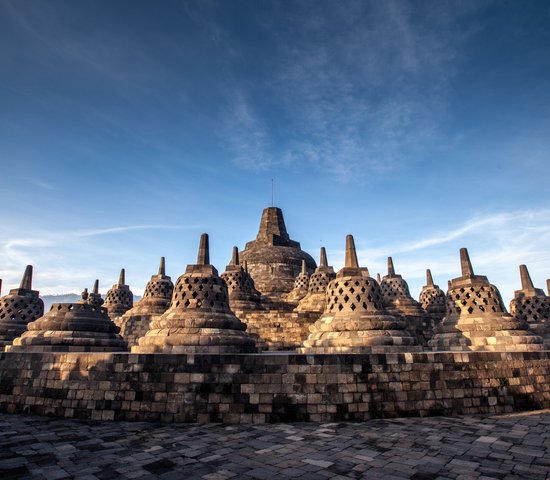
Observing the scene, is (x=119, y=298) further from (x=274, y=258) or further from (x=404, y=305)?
(x=404, y=305)

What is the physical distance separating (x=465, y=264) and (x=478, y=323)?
8.08 feet

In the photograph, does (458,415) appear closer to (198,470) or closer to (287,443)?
(287,443)

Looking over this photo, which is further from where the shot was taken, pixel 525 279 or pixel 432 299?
pixel 432 299

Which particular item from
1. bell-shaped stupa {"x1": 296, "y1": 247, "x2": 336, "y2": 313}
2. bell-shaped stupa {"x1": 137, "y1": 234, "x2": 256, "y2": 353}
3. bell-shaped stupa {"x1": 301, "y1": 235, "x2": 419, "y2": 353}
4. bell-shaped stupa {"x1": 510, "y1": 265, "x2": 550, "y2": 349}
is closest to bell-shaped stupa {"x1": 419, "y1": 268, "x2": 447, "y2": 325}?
bell-shaped stupa {"x1": 510, "y1": 265, "x2": 550, "y2": 349}

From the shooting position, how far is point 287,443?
5.88 metres

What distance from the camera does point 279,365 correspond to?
770 cm

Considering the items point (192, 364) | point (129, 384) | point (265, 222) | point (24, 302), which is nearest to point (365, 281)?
point (192, 364)

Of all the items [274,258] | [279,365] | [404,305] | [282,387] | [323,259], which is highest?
[274,258]

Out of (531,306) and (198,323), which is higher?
(531,306)

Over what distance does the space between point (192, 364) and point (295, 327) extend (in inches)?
333

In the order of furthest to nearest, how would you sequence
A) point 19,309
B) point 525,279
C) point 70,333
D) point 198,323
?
point 525,279, point 19,309, point 70,333, point 198,323

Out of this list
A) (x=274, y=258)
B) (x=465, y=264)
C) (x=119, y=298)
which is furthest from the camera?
(x=274, y=258)

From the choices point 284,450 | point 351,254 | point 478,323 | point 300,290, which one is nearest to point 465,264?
point 478,323

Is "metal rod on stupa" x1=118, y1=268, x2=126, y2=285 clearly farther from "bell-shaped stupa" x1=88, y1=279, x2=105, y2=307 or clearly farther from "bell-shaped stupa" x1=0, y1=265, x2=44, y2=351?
"bell-shaped stupa" x1=0, y1=265, x2=44, y2=351
